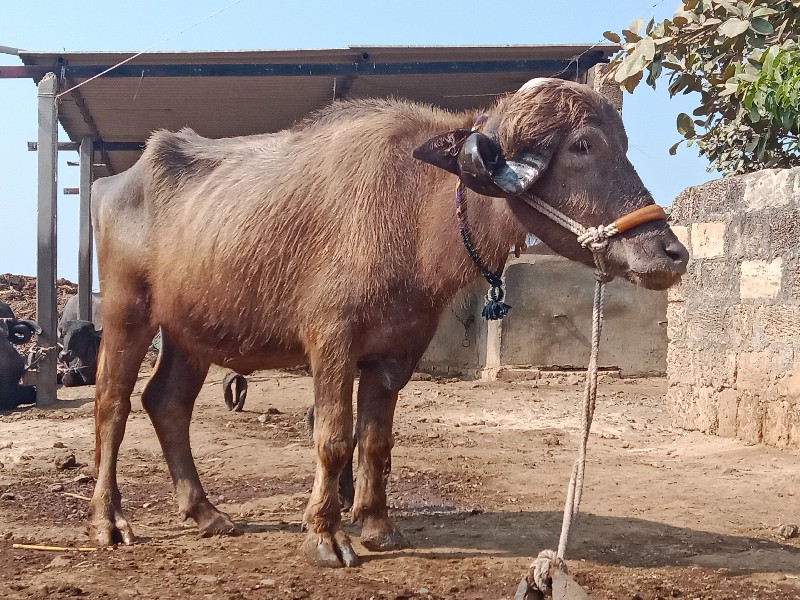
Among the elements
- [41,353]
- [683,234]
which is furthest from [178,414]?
[41,353]

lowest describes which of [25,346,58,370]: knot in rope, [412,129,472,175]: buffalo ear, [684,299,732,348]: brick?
[25,346,58,370]: knot in rope

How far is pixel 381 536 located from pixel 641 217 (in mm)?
1912

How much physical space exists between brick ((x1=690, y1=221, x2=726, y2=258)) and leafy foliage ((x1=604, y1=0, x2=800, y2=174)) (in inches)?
28.4

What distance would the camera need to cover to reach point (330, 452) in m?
3.90

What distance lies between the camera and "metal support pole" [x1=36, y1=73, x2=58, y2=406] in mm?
10211

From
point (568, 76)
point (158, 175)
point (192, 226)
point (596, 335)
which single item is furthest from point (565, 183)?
point (568, 76)

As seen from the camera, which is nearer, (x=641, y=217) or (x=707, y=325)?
(x=641, y=217)

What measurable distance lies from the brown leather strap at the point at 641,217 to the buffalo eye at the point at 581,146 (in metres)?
0.35

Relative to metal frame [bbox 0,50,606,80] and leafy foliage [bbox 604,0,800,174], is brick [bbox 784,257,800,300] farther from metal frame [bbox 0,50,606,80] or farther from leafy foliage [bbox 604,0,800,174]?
metal frame [bbox 0,50,606,80]

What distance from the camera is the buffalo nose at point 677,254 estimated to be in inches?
132

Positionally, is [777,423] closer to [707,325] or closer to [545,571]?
[707,325]

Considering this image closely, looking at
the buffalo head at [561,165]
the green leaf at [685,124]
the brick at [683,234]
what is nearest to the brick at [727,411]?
the brick at [683,234]

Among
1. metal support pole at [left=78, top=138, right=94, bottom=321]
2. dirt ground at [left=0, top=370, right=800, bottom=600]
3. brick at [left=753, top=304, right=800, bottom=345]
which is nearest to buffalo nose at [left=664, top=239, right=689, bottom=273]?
dirt ground at [left=0, top=370, right=800, bottom=600]

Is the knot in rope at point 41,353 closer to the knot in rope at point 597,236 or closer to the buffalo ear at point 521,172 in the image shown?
the buffalo ear at point 521,172
